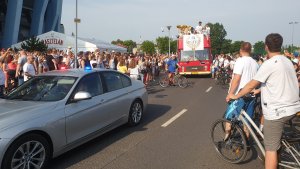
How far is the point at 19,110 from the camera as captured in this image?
15.7 feet

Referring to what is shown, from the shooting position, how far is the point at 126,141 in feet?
21.0

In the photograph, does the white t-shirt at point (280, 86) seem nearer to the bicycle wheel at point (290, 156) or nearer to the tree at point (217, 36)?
the bicycle wheel at point (290, 156)

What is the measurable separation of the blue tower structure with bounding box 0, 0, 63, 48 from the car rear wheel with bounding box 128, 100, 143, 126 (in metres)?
35.7

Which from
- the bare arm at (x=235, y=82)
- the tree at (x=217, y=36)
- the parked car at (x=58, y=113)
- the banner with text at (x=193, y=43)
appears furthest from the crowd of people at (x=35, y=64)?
the tree at (x=217, y=36)

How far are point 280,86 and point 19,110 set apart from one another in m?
3.53

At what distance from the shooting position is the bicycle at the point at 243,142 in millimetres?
4230

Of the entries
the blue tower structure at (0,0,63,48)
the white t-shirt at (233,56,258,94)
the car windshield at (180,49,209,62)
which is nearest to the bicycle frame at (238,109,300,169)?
the white t-shirt at (233,56,258,94)

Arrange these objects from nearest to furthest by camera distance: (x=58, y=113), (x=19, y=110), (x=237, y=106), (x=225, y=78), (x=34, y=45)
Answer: (x=19, y=110) < (x=58, y=113) < (x=237, y=106) < (x=225, y=78) < (x=34, y=45)

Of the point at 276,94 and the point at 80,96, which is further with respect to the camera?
the point at 80,96

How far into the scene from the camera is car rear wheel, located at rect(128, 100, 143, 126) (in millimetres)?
7441

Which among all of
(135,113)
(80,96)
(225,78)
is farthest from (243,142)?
(225,78)

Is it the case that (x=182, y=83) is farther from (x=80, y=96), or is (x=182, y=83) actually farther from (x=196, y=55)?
(x=80, y=96)

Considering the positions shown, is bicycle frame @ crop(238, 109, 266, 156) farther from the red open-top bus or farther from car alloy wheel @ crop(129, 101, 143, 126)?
the red open-top bus

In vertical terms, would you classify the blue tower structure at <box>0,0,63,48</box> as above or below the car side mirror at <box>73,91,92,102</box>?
above
